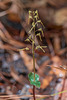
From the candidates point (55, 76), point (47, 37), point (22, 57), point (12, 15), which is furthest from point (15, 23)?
point (55, 76)

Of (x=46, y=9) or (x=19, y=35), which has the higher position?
(x=46, y=9)

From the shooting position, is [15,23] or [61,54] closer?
[61,54]

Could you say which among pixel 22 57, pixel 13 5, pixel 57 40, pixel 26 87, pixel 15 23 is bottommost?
pixel 26 87

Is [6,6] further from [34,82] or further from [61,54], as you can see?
[34,82]

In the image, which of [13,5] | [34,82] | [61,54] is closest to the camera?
[34,82]

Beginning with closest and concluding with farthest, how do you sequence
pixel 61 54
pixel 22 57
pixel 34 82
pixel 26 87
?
pixel 34 82 → pixel 26 87 → pixel 22 57 → pixel 61 54

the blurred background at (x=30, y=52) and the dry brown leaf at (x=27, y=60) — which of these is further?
the dry brown leaf at (x=27, y=60)

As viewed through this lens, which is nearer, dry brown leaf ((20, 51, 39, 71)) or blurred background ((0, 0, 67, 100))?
blurred background ((0, 0, 67, 100))
